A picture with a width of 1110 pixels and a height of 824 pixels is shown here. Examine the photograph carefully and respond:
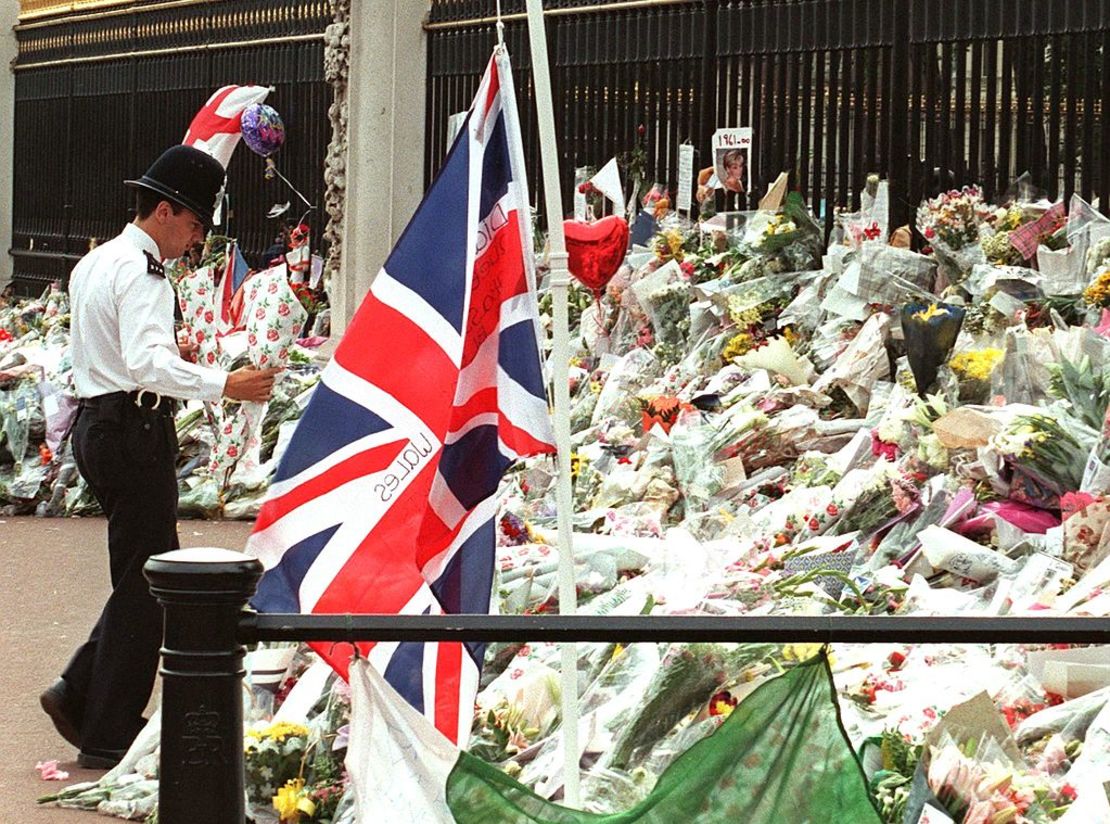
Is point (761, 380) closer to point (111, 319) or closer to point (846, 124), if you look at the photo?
point (846, 124)

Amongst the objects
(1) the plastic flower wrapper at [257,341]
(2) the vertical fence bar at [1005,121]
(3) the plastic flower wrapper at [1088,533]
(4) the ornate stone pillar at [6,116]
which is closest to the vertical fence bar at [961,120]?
(2) the vertical fence bar at [1005,121]

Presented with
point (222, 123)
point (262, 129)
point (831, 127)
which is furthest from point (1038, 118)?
point (262, 129)

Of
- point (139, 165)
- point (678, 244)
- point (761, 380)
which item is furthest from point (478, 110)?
point (139, 165)

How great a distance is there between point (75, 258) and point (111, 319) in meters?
15.1

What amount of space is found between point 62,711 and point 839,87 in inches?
258

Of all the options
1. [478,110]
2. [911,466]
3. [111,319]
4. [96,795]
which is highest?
[478,110]

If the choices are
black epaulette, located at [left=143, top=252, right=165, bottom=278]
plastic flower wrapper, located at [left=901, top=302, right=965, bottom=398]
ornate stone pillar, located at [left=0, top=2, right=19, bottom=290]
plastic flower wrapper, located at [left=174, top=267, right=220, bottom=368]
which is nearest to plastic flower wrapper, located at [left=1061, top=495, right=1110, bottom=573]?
plastic flower wrapper, located at [left=901, top=302, right=965, bottom=398]

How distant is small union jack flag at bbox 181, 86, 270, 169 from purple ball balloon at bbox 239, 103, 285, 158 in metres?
2.59

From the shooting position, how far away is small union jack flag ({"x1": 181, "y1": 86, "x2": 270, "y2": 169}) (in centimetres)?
1224

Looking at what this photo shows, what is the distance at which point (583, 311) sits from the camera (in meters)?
11.7

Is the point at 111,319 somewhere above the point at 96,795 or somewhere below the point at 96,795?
above

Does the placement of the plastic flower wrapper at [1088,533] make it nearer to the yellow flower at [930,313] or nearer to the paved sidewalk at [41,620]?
the yellow flower at [930,313]

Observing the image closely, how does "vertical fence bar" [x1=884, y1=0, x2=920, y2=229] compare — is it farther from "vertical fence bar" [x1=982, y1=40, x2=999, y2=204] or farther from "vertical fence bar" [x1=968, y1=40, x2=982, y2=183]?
"vertical fence bar" [x1=982, y1=40, x2=999, y2=204]

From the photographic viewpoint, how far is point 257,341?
11383 millimetres
